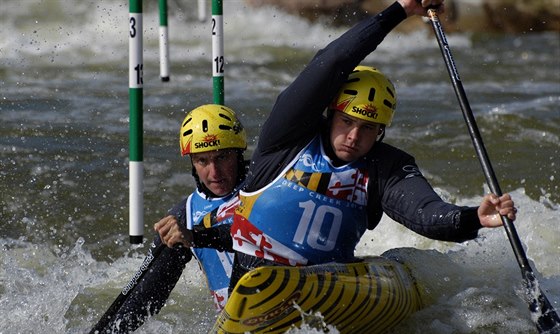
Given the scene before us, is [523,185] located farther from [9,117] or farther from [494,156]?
[9,117]

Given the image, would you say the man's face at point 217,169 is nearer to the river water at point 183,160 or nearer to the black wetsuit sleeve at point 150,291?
the black wetsuit sleeve at point 150,291

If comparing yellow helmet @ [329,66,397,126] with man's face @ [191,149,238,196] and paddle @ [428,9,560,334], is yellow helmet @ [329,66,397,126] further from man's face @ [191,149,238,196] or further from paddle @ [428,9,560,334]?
man's face @ [191,149,238,196]

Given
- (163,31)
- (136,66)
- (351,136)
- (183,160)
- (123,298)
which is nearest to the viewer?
(351,136)

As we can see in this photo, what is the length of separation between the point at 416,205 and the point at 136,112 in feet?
5.85

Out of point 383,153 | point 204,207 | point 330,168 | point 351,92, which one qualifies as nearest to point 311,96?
point 351,92

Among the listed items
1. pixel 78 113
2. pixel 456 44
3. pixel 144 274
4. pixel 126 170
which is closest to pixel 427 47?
pixel 456 44

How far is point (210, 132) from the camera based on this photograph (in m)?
5.27

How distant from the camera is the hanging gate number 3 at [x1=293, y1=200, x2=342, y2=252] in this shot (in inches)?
185

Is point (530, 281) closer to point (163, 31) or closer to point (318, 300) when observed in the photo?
point (318, 300)

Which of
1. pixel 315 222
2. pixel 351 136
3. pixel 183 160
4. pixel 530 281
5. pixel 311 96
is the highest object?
pixel 311 96

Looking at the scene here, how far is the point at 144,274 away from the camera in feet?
17.7

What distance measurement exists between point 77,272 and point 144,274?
146cm

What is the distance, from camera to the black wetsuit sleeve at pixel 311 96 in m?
4.68

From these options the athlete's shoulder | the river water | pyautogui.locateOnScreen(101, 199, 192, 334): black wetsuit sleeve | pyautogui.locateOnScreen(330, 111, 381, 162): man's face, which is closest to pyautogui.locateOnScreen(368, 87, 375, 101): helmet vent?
pyautogui.locateOnScreen(330, 111, 381, 162): man's face
